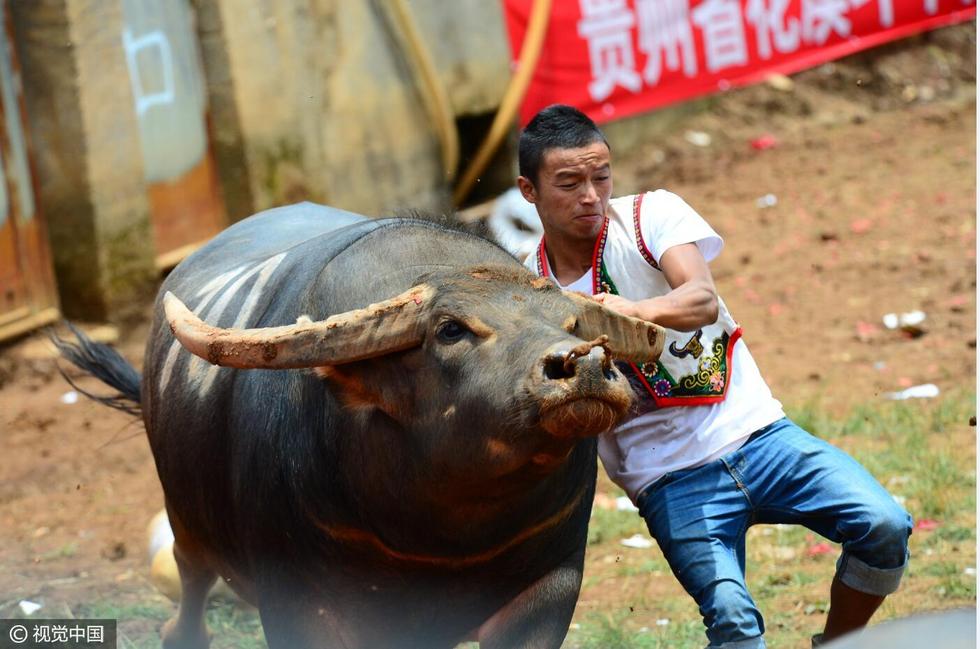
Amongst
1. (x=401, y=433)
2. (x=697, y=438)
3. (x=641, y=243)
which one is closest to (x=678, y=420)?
(x=697, y=438)

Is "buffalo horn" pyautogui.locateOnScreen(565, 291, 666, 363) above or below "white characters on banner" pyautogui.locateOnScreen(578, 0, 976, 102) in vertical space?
above

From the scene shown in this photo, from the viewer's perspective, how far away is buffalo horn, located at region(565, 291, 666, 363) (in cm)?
322

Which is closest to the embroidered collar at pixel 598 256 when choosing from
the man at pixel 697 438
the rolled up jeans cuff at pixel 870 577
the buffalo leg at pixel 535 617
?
the man at pixel 697 438

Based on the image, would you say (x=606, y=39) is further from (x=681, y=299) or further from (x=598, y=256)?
(x=681, y=299)

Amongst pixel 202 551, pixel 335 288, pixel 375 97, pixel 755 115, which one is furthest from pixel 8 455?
pixel 755 115

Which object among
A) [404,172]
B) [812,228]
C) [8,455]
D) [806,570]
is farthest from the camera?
[404,172]

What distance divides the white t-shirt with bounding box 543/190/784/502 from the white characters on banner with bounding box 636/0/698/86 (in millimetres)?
7149

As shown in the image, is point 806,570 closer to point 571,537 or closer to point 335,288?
point 571,537

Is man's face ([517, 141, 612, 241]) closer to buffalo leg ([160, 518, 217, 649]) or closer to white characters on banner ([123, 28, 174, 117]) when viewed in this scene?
buffalo leg ([160, 518, 217, 649])

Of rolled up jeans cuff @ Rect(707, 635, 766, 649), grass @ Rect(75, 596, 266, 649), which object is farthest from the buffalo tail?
rolled up jeans cuff @ Rect(707, 635, 766, 649)

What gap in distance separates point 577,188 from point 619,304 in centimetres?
42

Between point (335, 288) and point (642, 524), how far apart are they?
8.46ft

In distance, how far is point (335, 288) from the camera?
356 cm

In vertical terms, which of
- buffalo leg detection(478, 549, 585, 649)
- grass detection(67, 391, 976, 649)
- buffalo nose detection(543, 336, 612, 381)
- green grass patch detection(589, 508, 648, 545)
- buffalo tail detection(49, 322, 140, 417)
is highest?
buffalo nose detection(543, 336, 612, 381)
